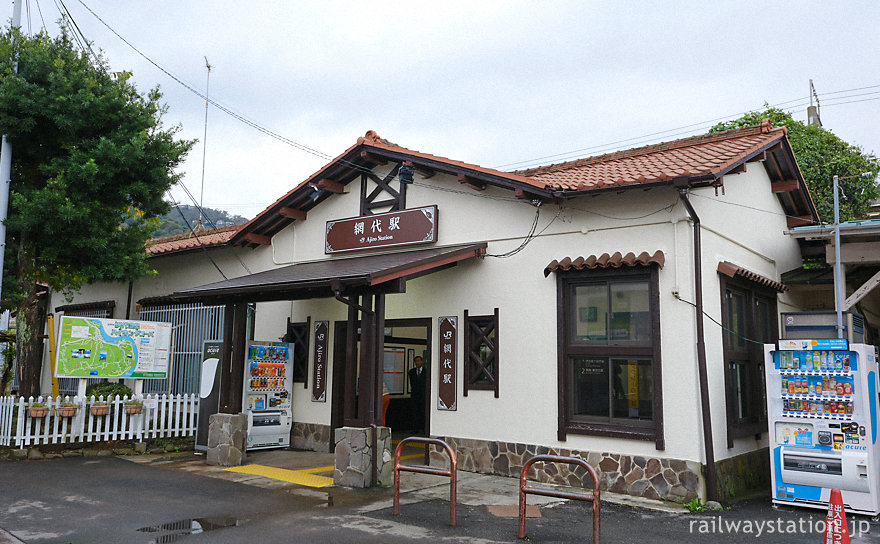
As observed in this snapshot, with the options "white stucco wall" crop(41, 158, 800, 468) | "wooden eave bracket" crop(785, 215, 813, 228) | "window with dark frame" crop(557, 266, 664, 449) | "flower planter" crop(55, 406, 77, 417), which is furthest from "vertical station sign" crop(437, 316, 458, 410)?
"wooden eave bracket" crop(785, 215, 813, 228)

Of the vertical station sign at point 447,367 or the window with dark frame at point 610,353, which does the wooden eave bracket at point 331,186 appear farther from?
the window with dark frame at point 610,353

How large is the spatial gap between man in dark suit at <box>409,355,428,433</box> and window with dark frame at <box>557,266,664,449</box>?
4.93 m

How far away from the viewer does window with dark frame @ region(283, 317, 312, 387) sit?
12203mm

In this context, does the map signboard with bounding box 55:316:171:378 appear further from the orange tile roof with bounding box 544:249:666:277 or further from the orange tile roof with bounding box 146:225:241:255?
the orange tile roof with bounding box 544:249:666:277

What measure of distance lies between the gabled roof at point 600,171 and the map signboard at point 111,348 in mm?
2493

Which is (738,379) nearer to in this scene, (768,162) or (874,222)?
(874,222)

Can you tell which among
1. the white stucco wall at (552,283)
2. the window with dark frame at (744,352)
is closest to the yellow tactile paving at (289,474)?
the white stucco wall at (552,283)

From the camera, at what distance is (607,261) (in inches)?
342

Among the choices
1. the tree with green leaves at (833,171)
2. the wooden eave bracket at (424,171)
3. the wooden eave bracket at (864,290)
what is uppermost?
the tree with green leaves at (833,171)

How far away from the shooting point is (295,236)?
1285 centimetres

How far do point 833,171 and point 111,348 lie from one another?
20218 millimetres

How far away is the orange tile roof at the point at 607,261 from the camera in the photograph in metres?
8.37

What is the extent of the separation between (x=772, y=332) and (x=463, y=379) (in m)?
5.31

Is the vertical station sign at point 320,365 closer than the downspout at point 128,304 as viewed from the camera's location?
Yes
